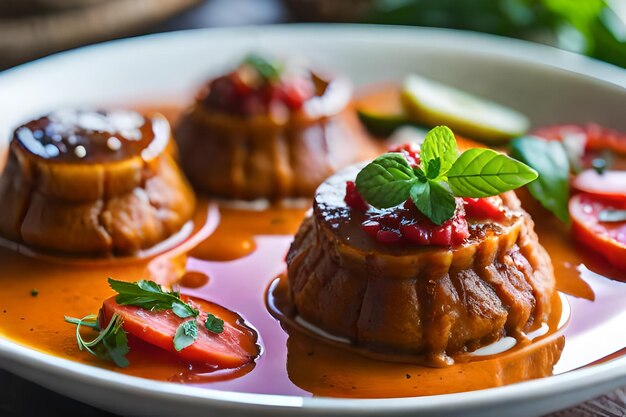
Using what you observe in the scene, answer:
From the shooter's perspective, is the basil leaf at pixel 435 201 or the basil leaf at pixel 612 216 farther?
the basil leaf at pixel 612 216

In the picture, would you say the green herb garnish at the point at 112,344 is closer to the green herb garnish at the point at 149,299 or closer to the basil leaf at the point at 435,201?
the green herb garnish at the point at 149,299

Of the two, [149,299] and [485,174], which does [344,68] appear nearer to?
[485,174]

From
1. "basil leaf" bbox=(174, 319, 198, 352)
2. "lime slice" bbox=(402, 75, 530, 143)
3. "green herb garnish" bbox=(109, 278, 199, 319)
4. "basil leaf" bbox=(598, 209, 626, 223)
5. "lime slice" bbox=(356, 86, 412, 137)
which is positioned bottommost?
"lime slice" bbox=(356, 86, 412, 137)

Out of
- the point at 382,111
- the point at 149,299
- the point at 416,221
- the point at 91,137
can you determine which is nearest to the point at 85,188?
the point at 91,137

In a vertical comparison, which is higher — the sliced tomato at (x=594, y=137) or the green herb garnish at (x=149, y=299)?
the green herb garnish at (x=149, y=299)

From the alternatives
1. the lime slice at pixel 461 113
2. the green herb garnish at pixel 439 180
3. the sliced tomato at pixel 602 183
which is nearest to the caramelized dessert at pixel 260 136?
the lime slice at pixel 461 113

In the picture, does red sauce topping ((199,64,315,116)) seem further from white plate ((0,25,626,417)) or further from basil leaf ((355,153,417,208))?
basil leaf ((355,153,417,208))

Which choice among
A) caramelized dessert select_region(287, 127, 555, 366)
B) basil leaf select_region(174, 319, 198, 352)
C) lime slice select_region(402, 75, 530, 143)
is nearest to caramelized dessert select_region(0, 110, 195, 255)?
basil leaf select_region(174, 319, 198, 352)

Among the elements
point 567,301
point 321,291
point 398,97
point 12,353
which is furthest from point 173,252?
point 398,97
